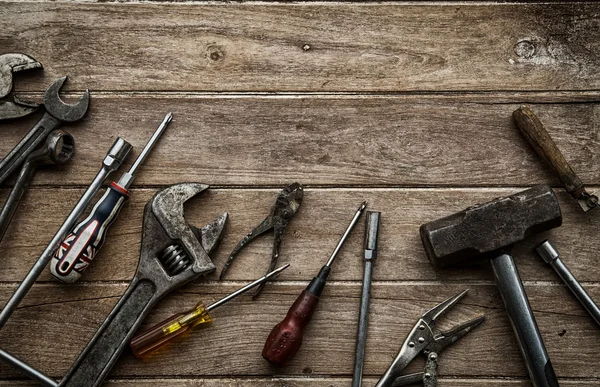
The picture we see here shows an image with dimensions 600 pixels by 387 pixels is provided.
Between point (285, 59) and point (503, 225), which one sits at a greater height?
point (285, 59)

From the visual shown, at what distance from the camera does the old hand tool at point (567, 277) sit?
154 centimetres

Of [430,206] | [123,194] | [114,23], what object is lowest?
[430,206]

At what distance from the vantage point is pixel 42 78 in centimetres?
167

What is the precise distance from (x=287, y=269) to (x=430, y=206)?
425 millimetres

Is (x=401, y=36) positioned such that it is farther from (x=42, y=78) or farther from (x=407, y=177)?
(x=42, y=78)

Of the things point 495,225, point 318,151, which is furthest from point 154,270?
point 495,225

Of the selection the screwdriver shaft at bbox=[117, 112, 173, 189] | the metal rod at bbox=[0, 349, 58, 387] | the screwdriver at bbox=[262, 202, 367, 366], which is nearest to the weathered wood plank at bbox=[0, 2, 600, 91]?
the screwdriver shaft at bbox=[117, 112, 173, 189]

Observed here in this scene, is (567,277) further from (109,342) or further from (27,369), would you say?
(27,369)

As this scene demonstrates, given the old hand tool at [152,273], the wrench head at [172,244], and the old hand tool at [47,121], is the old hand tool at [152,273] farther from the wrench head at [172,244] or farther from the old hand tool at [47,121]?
the old hand tool at [47,121]

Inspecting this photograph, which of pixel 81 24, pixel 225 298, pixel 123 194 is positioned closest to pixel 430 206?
pixel 225 298

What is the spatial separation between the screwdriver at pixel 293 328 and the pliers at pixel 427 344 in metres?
0.25

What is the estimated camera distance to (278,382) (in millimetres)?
1559

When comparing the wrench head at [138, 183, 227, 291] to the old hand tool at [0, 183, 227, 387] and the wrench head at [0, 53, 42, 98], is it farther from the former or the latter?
the wrench head at [0, 53, 42, 98]

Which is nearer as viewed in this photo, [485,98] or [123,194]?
[123,194]
